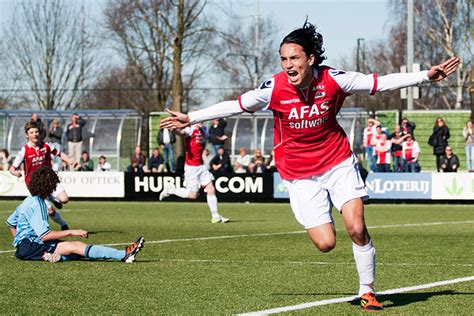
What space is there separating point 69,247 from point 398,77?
16.1 ft

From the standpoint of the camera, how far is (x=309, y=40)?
8.87 metres

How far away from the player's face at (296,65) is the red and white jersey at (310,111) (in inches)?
3.8

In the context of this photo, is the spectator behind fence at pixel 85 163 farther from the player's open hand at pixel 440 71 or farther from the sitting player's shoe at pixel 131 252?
the player's open hand at pixel 440 71

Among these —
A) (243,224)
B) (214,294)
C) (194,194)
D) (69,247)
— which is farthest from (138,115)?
(214,294)

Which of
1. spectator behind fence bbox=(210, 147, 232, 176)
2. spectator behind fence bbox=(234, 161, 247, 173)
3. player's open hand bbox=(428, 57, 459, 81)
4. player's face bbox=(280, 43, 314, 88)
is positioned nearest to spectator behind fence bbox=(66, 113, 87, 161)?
spectator behind fence bbox=(210, 147, 232, 176)

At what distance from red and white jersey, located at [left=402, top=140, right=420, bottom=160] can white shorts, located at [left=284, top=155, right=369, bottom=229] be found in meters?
21.7

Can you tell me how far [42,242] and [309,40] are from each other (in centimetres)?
468

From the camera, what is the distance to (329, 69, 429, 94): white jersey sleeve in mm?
8617

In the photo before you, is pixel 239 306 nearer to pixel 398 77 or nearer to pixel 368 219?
pixel 398 77

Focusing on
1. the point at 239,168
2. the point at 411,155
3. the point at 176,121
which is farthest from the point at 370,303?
the point at 239,168

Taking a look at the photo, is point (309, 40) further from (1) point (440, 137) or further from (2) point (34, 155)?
(1) point (440, 137)

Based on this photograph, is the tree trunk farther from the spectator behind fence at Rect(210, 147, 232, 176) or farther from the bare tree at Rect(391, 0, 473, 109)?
the bare tree at Rect(391, 0, 473, 109)

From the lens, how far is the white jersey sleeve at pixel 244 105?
9.05m

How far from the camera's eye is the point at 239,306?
8.53m
